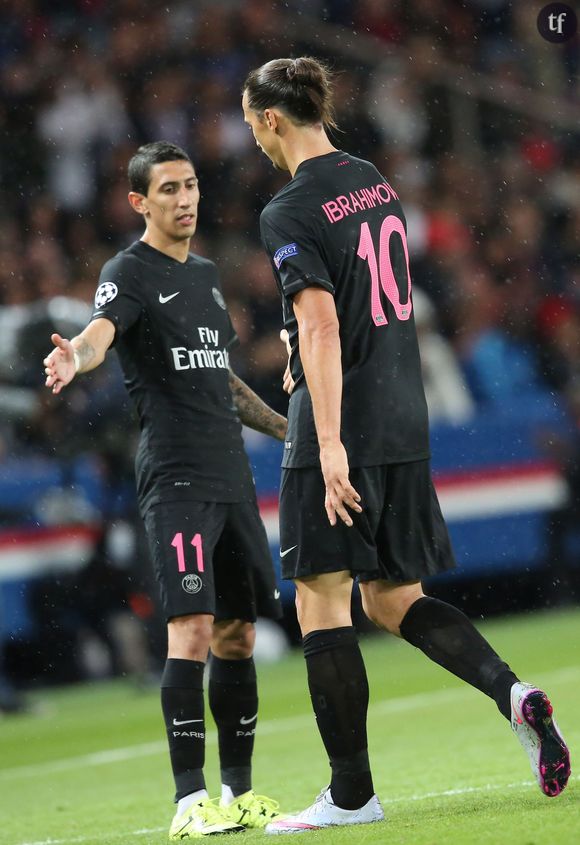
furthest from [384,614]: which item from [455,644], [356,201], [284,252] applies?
[356,201]

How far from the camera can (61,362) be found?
444 cm

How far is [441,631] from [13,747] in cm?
463

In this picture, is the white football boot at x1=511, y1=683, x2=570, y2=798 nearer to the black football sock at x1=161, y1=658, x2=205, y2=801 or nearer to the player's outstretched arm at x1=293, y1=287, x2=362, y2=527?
the player's outstretched arm at x1=293, y1=287, x2=362, y2=527

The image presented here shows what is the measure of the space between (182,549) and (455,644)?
1085 millimetres

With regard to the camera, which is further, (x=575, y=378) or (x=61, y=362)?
(x=575, y=378)

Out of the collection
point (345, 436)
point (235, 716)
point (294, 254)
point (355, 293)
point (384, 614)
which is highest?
point (294, 254)

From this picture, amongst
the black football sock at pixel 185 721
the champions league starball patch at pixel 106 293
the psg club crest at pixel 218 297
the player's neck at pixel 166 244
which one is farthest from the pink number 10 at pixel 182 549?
the player's neck at pixel 166 244

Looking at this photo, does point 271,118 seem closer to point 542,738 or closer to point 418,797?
point 542,738

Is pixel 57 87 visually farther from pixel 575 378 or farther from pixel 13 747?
pixel 13 747

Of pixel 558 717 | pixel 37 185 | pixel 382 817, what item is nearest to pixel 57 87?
pixel 37 185

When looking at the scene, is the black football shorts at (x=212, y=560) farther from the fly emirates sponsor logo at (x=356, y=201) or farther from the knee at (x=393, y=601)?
the fly emirates sponsor logo at (x=356, y=201)

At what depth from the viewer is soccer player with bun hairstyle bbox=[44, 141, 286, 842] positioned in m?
4.86

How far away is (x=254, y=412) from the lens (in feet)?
17.7

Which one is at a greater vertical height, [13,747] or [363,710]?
[363,710]
